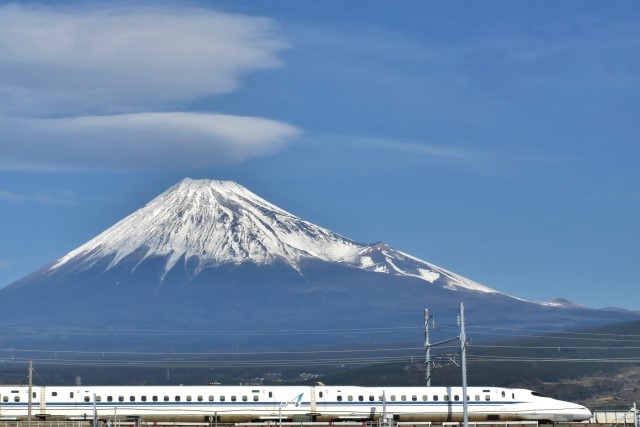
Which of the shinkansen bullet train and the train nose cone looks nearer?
the shinkansen bullet train

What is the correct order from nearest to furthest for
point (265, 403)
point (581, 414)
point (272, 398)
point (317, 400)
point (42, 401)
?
point (42, 401) → point (265, 403) → point (272, 398) → point (317, 400) → point (581, 414)

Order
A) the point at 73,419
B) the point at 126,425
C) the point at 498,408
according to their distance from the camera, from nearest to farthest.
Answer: the point at 126,425 < the point at 73,419 < the point at 498,408

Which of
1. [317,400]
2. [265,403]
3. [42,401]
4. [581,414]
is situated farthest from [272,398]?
[581,414]

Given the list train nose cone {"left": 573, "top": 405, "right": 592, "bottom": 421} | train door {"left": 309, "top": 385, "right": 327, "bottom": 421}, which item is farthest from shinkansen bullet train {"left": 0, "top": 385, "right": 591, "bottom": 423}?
train nose cone {"left": 573, "top": 405, "right": 592, "bottom": 421}

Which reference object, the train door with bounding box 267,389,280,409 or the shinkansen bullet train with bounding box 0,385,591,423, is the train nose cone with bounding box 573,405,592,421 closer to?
the shinkansen bullet train with bounding box 0,385,591,423

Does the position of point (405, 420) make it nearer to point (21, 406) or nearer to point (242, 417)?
point (242, 417)

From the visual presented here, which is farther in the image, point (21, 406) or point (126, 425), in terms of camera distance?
point (21, 406)

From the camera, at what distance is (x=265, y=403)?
140375 millimetres

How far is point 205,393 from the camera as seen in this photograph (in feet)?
461

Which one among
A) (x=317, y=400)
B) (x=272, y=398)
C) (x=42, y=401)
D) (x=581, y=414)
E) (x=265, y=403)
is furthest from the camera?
(x=581, y=414)

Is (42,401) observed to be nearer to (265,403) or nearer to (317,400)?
(265,403)

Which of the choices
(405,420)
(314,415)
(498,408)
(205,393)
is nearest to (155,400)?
(205,393)

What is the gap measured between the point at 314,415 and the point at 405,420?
8.58 m

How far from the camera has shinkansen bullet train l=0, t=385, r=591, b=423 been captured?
5433 inches
